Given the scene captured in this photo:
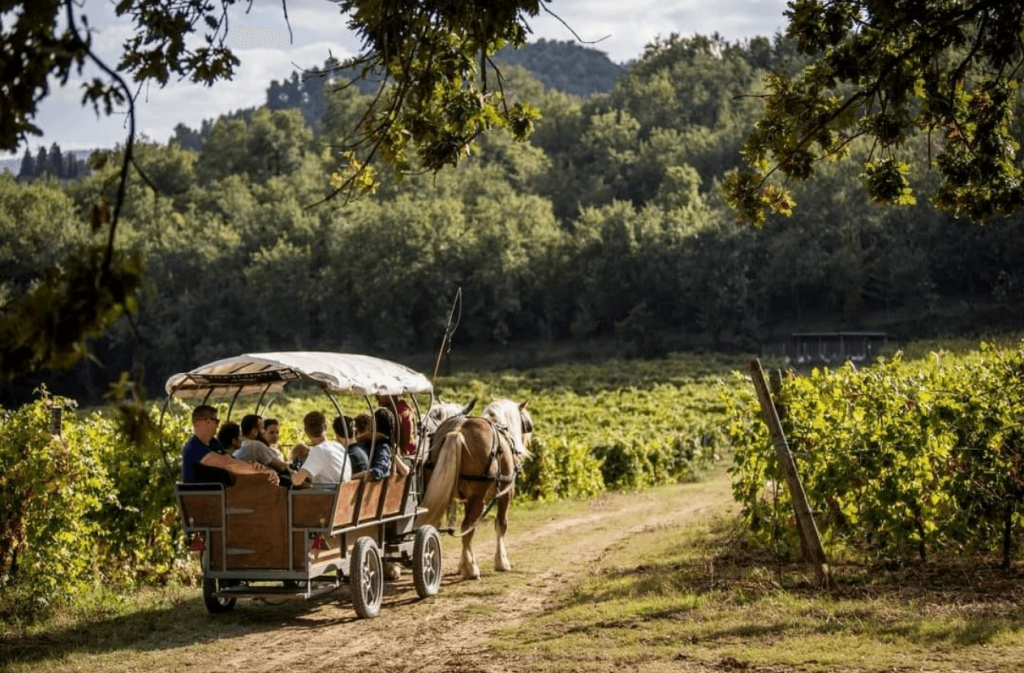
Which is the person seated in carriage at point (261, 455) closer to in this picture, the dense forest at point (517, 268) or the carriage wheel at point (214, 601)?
the carriage wheel at point (214, 601)

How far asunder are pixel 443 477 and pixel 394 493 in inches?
39.3

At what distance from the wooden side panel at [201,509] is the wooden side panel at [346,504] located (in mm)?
948

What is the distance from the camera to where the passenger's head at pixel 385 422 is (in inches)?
429

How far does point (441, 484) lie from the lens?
12008 millimetres

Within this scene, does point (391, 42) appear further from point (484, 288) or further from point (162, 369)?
point (162, 369)

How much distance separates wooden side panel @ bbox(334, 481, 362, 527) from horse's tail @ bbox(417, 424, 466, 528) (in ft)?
6.08

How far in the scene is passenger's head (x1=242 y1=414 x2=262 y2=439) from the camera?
421 inches

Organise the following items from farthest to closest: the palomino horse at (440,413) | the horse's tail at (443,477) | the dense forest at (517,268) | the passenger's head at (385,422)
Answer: the dense forest at (517,268) → the palomino horse at (440,413) → the horse's tail at (443,477) → the passenger's head at (385,422)

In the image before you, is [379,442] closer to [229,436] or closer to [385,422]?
[385,422]

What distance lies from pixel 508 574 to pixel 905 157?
6839 cm

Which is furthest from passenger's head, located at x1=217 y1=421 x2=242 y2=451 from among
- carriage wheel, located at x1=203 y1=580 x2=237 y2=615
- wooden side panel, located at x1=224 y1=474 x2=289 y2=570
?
carriage wheel, located at x1=203 y1=580 x2=237 y2=615

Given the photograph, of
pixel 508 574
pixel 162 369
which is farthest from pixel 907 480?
pixel 162 369

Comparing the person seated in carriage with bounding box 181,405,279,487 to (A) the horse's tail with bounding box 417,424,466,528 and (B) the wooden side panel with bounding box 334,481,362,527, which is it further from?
(A) the horse's tail with bounding box 417,424,466,528

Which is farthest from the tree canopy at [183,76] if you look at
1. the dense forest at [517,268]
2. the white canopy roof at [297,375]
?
the dense forest at [517,268]
